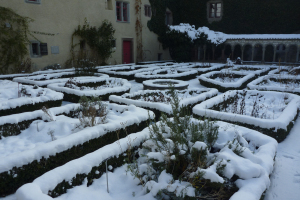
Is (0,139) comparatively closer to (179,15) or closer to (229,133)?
(229,133)

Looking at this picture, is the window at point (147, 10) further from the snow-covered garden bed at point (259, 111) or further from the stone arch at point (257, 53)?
the snow-covered garden bed at point (259, 111)

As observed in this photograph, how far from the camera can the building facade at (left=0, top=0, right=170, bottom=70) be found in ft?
40.7

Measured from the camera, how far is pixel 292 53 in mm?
18219

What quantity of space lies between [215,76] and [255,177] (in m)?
9.46

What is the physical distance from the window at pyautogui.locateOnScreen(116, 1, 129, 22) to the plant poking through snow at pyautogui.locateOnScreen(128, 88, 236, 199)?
49.3 ft

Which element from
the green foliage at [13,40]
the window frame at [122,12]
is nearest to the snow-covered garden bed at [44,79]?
the green foliage at [13,40]

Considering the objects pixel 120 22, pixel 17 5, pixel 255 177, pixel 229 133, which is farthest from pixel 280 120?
pixel 120 22

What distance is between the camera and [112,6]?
53.0 feet

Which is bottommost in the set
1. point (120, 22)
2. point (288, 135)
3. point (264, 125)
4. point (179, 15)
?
point (288, 135)

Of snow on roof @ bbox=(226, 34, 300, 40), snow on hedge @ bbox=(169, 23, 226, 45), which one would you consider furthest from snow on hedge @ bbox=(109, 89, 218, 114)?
snow on roof @ bbox=(226, 34, 300, 40)

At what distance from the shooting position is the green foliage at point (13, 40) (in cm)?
1124

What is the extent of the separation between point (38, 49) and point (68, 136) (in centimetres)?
1057

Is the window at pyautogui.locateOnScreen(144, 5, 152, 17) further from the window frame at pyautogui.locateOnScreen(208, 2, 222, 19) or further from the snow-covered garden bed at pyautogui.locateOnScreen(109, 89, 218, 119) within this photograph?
the snow-covered garden bed at pyautogui.locateOnScreen(109, 89, 218, 119)

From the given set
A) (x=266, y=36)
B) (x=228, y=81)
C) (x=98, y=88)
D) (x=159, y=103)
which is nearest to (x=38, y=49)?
(x=98, y=88)
